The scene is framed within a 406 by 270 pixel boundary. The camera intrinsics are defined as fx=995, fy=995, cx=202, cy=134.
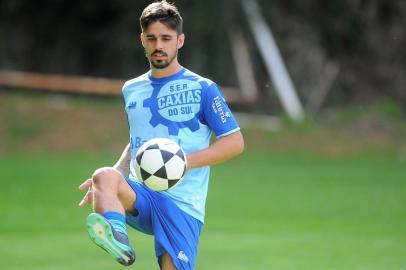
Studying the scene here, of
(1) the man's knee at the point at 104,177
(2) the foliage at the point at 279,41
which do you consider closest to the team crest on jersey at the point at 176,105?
(1) the man's knee at the point at 104,177

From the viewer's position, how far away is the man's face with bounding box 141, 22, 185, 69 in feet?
21.1

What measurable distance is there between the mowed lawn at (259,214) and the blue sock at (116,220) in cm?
350

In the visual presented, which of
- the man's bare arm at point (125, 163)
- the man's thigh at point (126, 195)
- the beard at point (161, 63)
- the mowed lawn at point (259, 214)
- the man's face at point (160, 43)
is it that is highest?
the man's face at point (160, 43)

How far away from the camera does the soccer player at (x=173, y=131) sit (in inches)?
254

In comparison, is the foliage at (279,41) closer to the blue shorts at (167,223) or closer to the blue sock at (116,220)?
the blue shorts at (167,223)

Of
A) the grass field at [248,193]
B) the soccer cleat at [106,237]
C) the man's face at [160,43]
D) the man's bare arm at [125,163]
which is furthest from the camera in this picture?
the grass field at [248,193]

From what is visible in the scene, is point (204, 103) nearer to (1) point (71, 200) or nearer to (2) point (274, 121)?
(1) point (71, 200)

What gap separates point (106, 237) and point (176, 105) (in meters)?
1.22

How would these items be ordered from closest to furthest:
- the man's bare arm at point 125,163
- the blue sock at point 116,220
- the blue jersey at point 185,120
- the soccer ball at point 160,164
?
the blue sock at point 116,220
the soccer ball at point 160,164
the blue jersey at point 185,120
the man's bare arm at point 125,163

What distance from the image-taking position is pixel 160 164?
6.04 meters

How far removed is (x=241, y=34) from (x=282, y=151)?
413 centimetres

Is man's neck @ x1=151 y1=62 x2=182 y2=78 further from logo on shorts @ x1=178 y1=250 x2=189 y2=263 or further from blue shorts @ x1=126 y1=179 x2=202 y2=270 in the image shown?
logo on shorts @ x1=178 y1=250 x2=189 y2=263

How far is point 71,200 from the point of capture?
15312 millimetres

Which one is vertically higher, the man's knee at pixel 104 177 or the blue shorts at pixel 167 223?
the man's knee at pixel 104 177
